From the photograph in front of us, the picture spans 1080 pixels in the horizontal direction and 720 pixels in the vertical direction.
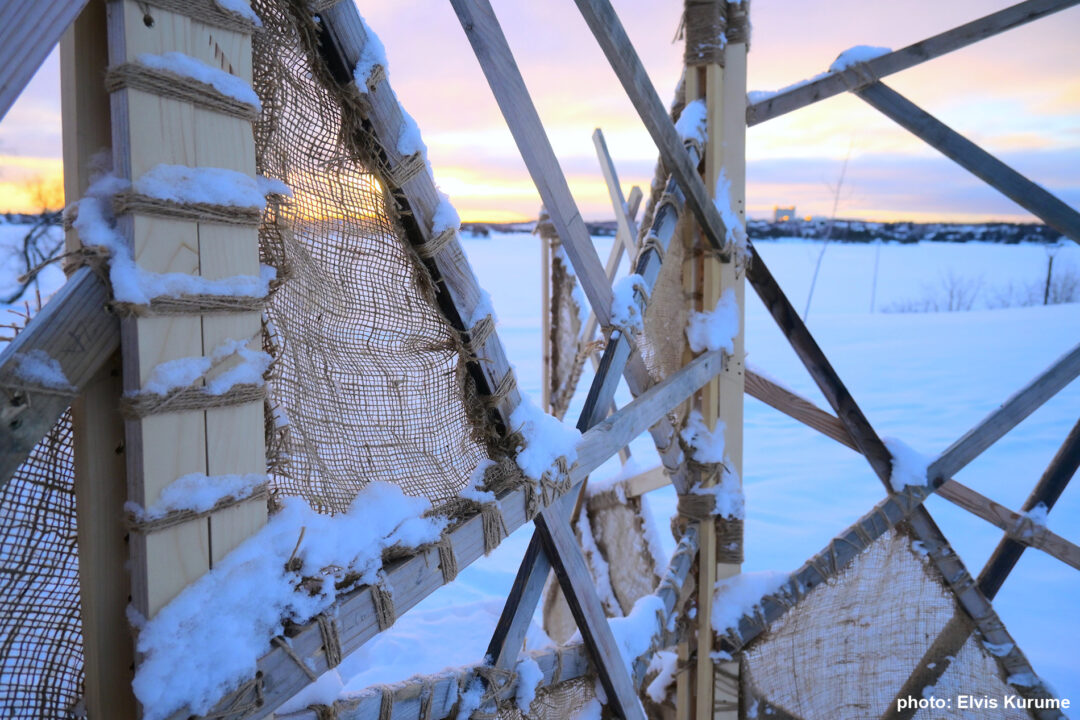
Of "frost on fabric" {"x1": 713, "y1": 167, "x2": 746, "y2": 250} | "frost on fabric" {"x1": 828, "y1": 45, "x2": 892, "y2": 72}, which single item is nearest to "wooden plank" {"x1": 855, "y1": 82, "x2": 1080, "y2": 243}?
"frost on fabric" {"x1": 828, "y1": 45, "x2": 892, "y2": 72}

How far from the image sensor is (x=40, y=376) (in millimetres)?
873

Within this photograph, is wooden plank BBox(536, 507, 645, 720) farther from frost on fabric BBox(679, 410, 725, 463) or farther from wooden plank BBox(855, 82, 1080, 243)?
wooden plank BBox(855, 82, 1080, 243)

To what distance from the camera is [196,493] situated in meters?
1.00

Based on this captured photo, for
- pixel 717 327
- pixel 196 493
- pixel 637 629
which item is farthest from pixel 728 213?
pixel 196 493

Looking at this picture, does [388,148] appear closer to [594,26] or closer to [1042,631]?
[594,26]

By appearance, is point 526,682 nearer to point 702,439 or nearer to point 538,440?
point 538,440

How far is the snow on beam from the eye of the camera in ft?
4.85

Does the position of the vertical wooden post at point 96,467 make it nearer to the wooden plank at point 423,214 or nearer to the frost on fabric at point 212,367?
the frost on fabric at point 212,367

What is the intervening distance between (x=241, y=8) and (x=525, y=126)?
29.3 inches

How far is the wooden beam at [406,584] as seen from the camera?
1.10 meters

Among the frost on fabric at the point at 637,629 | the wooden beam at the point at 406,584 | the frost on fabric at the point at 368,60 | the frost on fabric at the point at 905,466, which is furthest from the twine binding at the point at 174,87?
the frost on fabric at the point at 905,466

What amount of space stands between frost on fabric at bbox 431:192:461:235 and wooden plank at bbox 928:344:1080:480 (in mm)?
2353

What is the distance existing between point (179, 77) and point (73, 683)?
2.77 feet

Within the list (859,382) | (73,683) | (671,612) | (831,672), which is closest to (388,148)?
(73,683)
